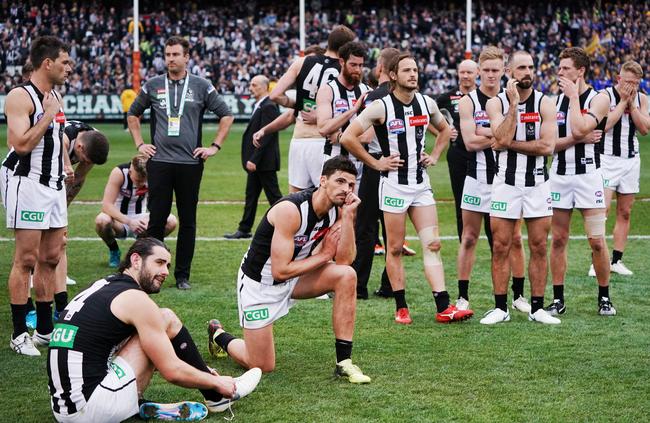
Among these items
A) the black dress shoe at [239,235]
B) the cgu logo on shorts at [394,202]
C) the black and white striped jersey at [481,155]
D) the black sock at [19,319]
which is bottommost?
the black dress shoe at [239,235]

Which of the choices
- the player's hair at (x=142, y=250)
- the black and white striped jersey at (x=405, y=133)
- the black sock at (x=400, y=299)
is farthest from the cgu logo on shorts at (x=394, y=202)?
the player's hair at (x=142, y=250)

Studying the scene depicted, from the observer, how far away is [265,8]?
44500 millimetres

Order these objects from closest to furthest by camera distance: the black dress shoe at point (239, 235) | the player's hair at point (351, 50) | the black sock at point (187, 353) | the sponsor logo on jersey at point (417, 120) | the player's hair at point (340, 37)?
1. the black sock at point (187, 353)
2. the sponsor logo on jersey at point (417, 120)
3. the player's hair at point (351, 50)
4. the player's hair at point (340, 37)
5. the black dress shoe at point (239, 235)

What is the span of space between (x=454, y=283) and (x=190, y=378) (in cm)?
492

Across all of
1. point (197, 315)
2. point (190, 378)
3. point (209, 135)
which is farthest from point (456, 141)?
point (209, 135)

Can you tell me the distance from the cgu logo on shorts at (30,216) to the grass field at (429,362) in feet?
3.34

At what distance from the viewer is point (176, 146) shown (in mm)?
9797

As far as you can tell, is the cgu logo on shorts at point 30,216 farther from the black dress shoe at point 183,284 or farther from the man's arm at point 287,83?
the man's arm at point 287,83

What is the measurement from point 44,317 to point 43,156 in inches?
50.0

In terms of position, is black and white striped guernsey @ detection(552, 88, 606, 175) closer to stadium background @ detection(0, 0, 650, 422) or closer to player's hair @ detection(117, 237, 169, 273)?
stadium background @ detection(0, 0, 650, 422)

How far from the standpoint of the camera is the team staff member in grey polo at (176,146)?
9.79m

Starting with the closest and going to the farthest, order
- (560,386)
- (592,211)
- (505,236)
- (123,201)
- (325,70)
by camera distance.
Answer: (560,386) → (505,236) → (592,211) → (325,70) → (123,201)

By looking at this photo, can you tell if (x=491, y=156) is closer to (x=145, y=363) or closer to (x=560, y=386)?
(x=560, y=386)

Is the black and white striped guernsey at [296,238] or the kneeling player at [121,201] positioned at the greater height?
the black and white striped guernsey at [296,238]
